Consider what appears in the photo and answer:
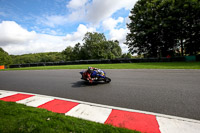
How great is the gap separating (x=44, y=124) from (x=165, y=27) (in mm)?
27255

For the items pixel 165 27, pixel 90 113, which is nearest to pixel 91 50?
pixel 165 27

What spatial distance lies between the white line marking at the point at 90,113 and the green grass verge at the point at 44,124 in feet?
0.90

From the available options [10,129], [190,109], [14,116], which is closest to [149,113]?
[190,109]

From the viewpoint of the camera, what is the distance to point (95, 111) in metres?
3.03

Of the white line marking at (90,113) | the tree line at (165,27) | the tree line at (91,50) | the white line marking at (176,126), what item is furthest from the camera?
the tree line at (91,50)

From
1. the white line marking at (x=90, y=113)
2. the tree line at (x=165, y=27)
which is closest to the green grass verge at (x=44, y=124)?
the white line marking at (x=90, y=113)

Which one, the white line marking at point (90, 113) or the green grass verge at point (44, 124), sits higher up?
the green grass verge at point (44, 124)

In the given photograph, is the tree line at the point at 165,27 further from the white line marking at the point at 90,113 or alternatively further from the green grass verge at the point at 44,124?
the green grass verge at the point at 44,124

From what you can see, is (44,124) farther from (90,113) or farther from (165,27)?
(165,27)

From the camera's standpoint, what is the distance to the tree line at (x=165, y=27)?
21.5m

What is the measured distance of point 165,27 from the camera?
22.5m

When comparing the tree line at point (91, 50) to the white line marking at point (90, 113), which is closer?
the white line marking at point (90, 113)

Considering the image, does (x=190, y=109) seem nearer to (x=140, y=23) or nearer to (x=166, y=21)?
(x=166, y=21)

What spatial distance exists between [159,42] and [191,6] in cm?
864
